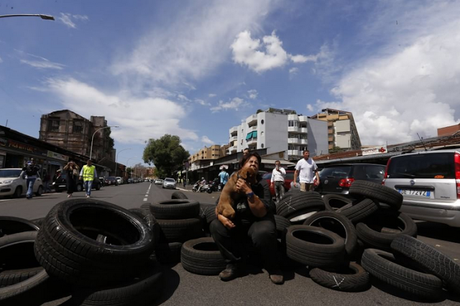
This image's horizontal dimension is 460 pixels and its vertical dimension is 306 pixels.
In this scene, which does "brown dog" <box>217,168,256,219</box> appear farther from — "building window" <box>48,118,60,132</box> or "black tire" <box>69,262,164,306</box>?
"building window" <box>48,118,60,132</box>

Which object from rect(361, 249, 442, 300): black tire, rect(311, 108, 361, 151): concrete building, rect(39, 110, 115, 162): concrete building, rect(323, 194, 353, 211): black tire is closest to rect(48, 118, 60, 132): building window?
rect(39, 110, 115, 162): concrete building

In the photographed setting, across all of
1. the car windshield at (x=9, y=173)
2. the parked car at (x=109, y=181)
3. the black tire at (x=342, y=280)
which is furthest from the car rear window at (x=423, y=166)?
the parked car at (x=109, y=181)

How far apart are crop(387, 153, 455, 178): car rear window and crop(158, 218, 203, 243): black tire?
16.2 ft

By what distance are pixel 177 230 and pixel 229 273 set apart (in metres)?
1.08

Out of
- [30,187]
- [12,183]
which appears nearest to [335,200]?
[30,187]

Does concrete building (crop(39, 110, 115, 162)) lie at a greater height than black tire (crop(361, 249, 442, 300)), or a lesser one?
greater

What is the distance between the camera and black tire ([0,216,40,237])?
3230 mm

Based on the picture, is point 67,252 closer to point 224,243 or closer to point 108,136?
point 224,243

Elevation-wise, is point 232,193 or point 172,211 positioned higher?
point 232,193

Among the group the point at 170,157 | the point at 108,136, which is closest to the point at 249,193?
the point at 170,157

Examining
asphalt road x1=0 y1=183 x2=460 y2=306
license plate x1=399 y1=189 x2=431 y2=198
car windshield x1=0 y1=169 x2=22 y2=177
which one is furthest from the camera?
car windshield x1=0 y1=169 x2=22 y2=177

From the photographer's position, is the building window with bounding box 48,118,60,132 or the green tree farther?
the green tree

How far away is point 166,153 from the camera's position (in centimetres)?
6569

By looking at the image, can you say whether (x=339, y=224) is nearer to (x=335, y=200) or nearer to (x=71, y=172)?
(x=335, y=200)
